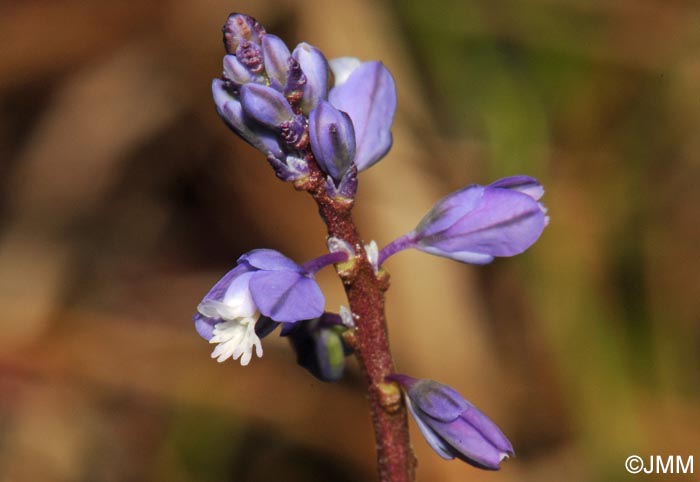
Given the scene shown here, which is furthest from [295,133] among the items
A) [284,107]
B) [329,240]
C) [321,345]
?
[321,345]

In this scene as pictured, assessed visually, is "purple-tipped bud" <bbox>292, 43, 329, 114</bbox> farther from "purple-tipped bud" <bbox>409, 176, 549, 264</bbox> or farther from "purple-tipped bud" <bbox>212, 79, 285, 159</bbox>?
"purple-tipped bud" <bbox>409, 176, 549, 264</bbox>

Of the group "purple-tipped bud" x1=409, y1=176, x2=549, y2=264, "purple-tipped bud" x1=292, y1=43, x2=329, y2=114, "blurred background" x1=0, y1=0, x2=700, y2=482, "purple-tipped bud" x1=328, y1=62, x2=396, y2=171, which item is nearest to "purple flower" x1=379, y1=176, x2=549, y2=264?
"purple-tipped bud" x1=409, y1=176, x2=549, y2=264

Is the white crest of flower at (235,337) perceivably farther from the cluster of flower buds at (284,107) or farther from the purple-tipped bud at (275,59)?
the purple-tipped bud at (275,59)

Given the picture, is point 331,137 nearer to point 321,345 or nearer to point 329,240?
point 329,240

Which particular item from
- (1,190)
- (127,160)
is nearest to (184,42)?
(127,160)

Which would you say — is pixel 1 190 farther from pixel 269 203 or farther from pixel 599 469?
pixel 599 469

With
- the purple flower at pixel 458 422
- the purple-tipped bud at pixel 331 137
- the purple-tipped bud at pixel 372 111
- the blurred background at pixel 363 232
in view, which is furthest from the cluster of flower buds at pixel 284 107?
the blurred background at pixel 363 232

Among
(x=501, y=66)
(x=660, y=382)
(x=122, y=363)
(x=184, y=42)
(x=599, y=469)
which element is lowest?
(x=599, y=469)
